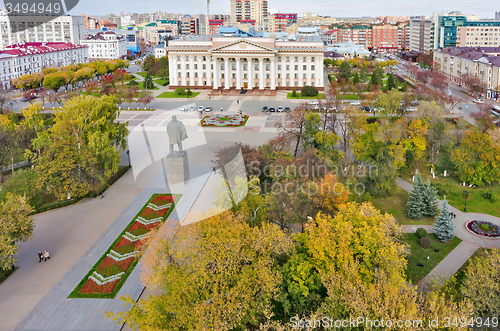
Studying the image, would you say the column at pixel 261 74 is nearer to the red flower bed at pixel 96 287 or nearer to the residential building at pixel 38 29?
the red flower bed at pixel 96 287

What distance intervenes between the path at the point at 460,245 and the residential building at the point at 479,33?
10642 cm

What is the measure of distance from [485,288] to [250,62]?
6782 centimetres

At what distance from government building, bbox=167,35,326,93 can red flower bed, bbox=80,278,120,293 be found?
204 feet

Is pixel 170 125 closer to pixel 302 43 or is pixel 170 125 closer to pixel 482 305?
pixel 482 305

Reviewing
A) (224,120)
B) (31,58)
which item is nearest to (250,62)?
(224,120)

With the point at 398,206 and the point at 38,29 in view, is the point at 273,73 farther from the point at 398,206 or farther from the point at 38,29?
the point at 38,29

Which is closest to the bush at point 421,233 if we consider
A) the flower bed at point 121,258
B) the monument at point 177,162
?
the flower bed at point 121,258

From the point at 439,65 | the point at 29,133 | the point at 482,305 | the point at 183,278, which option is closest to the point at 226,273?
the point at 183,278

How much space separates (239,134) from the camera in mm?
48406

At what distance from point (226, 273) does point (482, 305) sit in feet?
35.6

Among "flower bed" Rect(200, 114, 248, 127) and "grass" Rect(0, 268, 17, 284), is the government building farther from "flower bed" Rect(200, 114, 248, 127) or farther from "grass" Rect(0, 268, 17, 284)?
"grass" Rect(0, 268, 17, 284)

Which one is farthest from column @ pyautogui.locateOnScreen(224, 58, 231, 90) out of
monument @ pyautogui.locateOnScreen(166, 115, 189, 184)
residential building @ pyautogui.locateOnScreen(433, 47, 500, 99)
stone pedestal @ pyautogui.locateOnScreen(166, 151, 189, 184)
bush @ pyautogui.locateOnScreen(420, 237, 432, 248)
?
bush @ pyautogui.locateOnScreen(420, 237, 432, 248)

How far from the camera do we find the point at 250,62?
78.8m

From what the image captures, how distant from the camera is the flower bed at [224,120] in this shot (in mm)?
53406
